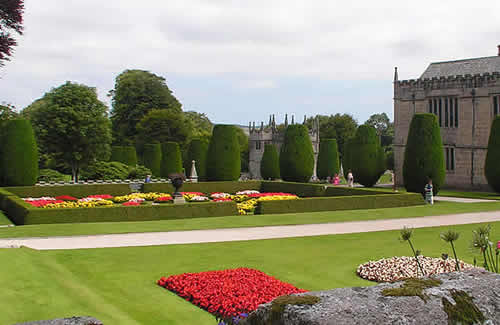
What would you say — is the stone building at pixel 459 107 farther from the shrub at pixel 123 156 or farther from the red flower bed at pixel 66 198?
the red flower bed at pixel 66 198

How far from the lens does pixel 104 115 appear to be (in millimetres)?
44812

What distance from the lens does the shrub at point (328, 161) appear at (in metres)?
52.8

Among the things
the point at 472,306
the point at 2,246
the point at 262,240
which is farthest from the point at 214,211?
the point at 472,306

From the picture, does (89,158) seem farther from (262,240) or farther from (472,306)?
(472,306)

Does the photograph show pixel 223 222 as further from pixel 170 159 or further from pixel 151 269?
pixel 170 159

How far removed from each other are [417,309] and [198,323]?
16.1 feet

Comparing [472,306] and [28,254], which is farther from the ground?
[472,306]

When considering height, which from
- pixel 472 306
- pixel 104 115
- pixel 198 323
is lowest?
pixel 198 323

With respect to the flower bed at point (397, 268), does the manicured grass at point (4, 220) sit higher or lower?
lower

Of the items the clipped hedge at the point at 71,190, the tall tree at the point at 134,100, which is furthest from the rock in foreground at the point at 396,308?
the tall tree at the point at 134,100

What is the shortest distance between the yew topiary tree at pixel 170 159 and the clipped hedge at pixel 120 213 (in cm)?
2732

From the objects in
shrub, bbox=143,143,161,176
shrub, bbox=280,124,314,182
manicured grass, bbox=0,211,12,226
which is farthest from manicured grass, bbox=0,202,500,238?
shrub, bbox=143,143,161,176

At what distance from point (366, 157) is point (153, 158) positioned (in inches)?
890

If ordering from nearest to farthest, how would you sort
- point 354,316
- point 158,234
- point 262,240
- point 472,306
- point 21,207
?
point 354,316 → point 472,306 → point 262,240 → point 158,234 → point 21,207
